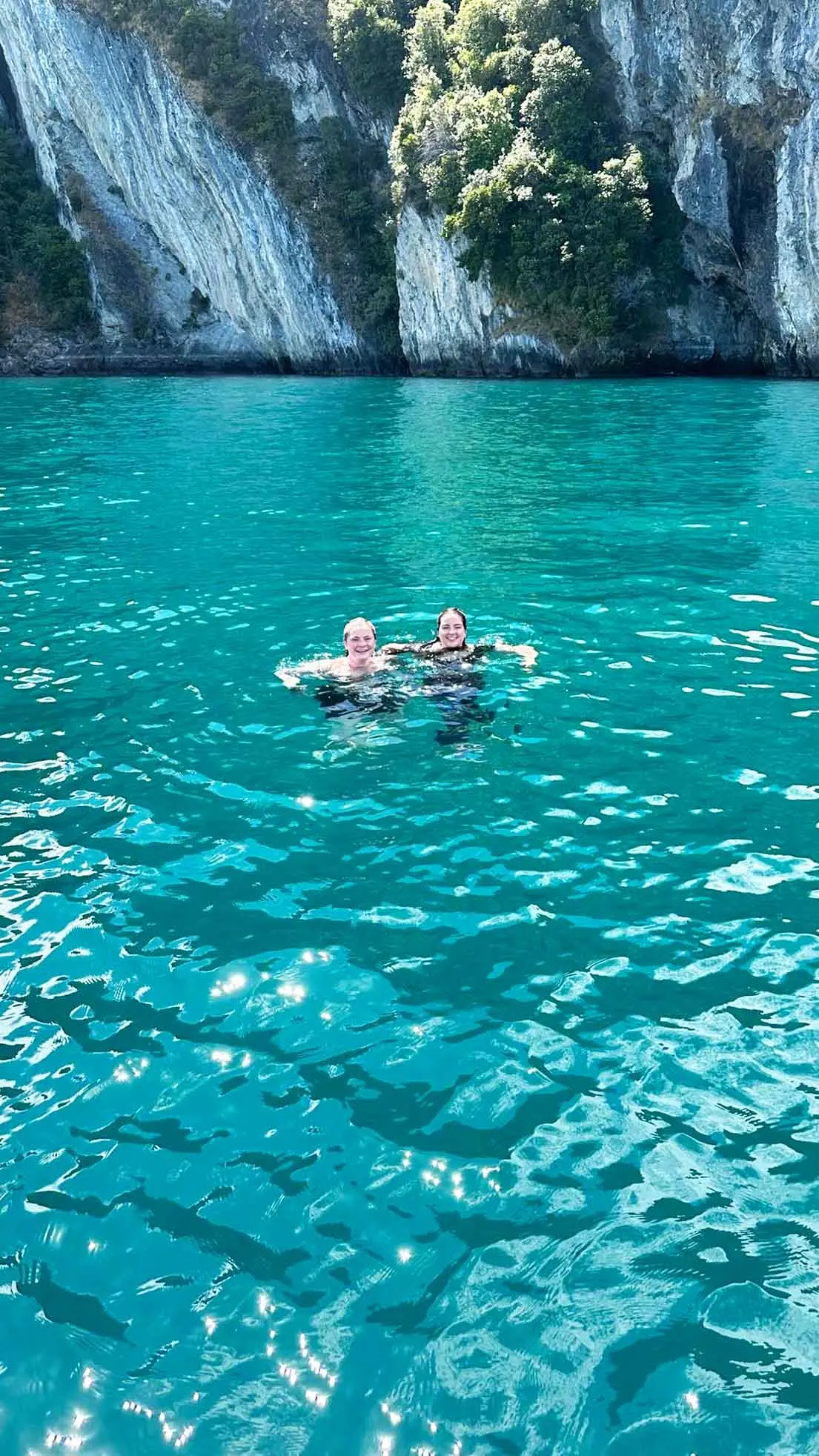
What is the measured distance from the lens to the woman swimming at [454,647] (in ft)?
33.8

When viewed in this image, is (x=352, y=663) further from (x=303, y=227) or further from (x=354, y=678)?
(x=303, y=227)

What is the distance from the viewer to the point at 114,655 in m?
11.9

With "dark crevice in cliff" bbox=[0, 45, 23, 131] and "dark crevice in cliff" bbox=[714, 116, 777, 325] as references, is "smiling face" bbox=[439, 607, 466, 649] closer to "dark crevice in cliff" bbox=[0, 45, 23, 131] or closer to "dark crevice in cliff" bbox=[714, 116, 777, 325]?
"dark crevice in cliff" bbox=[714, 116, 777, 325]

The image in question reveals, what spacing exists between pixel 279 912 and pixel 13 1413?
3.37m

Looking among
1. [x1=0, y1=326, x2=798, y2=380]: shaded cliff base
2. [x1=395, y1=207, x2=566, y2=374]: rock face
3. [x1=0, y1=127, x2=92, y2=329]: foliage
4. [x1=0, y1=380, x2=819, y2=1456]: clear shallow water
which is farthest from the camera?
[x1=0, y1=127, x2=92, y2=329]: foliage

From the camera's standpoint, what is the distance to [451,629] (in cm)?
1036

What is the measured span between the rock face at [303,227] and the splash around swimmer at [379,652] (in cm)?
3919

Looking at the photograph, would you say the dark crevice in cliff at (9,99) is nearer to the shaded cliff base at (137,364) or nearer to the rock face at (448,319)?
the shaded cliff base at (137,364)

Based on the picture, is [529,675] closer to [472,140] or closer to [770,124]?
[770,124]

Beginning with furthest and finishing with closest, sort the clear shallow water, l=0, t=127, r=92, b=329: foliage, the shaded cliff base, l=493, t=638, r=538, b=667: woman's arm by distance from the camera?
l=0, t=127, r=92, b=329: foliage → the shaded cliff base → l=493, t=638, r=538, b=667: woman's arm → the clear shallow water

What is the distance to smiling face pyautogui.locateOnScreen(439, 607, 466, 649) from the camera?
10242 millimetres

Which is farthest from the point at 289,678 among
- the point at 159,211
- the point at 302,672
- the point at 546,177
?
the point at 159,211

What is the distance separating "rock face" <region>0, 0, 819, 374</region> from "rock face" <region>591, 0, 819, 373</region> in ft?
0.24

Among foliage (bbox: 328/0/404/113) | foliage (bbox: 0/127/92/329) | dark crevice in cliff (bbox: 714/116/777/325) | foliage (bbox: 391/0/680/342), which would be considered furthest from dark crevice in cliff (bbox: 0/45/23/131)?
dark crevice in cliff (bbox: 714/116/777/325)
